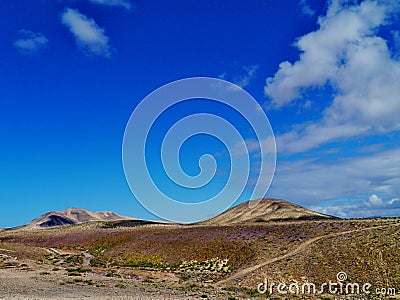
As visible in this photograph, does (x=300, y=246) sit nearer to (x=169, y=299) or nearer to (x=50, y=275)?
(x=169, y=299)

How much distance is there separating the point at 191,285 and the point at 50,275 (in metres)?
19.3

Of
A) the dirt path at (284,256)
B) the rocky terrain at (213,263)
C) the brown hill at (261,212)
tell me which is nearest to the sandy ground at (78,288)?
the rocky terrain at (213,263)

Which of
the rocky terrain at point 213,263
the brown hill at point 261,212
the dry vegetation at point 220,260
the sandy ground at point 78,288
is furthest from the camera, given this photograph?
the brown hill at point 261,212

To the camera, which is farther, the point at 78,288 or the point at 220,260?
the point at 220,260

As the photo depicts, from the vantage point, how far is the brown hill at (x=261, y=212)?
470 ft

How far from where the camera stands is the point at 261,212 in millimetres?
157875

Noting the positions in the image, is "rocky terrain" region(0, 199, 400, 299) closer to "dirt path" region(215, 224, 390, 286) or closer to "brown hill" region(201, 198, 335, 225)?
"dirt path" region(215, 224, 390, 286)

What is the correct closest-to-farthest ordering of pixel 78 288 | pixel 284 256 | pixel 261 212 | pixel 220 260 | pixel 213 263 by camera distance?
pixel 78 288 < pixel 284 256 < pixel 213 263 < pixel 220 260 < pixel 261 212

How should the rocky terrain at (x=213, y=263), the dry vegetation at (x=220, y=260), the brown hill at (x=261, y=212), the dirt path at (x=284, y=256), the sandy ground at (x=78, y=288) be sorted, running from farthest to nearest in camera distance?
the brown hill at (x=261, y=212), the dirt path at (x=284, y=256), the dry vegetation at (x=220, y=260), the rocky terrain at (x=213, y=263), the sandy ground at (x=78, y=288)

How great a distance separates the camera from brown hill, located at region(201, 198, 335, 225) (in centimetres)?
14338

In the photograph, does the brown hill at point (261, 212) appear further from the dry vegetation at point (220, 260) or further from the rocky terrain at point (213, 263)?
the dry vegetation at point (220, 260)

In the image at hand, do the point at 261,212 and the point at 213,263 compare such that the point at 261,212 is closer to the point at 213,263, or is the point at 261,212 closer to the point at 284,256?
the point at 213,263

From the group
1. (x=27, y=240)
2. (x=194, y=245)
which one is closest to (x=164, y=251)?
(x=194, y=245)

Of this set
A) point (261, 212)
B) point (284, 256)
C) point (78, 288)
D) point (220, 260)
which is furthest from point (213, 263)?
point (261, 212)
